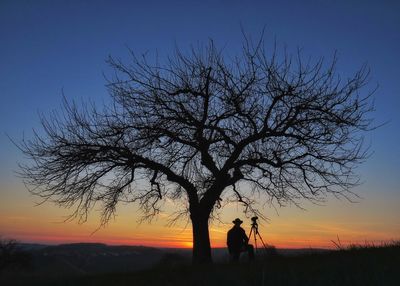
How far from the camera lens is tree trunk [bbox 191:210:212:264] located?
1653 cm

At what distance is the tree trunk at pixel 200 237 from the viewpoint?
16531 millimetres

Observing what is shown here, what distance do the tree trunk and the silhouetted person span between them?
1529mm

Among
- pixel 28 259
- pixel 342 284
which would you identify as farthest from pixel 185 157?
pixel 28 259

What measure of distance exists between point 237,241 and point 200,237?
1979 millimetres

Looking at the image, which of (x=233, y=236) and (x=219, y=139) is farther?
(x=219, y=139)

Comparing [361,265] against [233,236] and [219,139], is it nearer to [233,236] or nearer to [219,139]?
[233,236]

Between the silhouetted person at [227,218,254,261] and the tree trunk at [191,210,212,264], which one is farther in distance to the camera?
the tree trunk at [191,210,212,264]

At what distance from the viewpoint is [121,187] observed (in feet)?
57.1

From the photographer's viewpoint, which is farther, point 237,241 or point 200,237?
point 200,237

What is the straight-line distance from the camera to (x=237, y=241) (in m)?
15.1

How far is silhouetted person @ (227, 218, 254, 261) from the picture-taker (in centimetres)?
1495

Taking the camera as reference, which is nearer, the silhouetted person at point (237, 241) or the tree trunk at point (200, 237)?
the silhouetted person at point (237, 241)

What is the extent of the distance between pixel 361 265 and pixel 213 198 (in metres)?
9.29

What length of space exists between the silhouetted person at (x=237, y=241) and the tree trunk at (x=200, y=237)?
1529 mm
